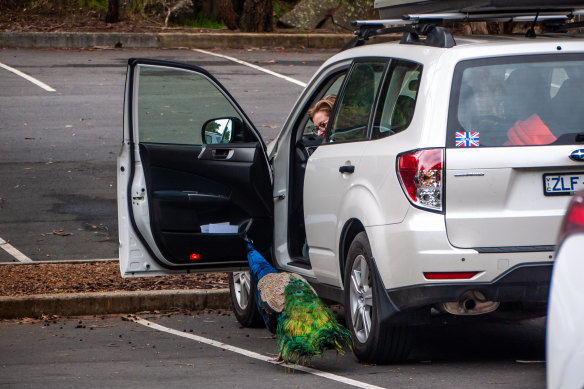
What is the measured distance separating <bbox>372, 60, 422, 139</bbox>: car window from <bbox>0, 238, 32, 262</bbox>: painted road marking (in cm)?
476

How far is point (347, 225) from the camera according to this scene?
687 centimetres

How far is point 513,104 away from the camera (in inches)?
243

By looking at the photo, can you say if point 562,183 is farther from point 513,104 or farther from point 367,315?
point 367,315

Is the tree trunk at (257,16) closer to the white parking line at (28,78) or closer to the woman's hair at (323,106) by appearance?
the white parking line at (28,78)

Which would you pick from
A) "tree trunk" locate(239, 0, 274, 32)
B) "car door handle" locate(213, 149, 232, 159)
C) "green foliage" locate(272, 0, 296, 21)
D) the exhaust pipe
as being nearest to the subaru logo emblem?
the exhaust pipe

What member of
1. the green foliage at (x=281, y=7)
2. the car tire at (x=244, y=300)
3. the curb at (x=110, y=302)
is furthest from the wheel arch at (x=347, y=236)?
the green foliage at (x=281, y=7)

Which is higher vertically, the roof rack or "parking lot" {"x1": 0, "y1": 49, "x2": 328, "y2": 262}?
the roof rack

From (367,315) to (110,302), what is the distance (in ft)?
9.76

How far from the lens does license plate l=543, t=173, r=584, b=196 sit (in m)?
6.12

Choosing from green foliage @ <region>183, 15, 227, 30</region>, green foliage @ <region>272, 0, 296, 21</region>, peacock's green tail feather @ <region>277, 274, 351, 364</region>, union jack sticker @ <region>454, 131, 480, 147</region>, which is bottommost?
peacock's green tail feather @ <region>277, 274, 351, 364</region>

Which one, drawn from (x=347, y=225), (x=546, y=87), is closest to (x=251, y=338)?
(x=347, y=225)

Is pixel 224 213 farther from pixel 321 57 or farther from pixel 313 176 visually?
pixel 321 57

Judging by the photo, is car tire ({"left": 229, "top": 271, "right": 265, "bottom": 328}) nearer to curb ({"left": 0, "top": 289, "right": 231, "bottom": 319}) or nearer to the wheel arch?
curb ({"left": 0, "top": 289, "right": 231, "bottom": 319})

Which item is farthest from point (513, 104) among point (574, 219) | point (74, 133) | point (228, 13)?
point (228, 13)
